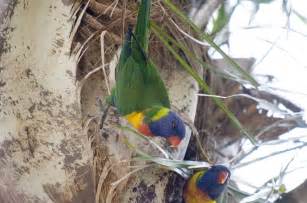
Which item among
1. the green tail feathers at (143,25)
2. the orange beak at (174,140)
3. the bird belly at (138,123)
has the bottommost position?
the orange beak at (174,140)

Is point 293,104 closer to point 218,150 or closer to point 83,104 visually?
point 218,150

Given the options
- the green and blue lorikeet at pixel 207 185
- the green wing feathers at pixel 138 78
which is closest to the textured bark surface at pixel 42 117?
the green wing feathers at pixel 138 78

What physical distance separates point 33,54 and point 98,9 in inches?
7.7

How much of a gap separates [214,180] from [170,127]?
0.55 ft

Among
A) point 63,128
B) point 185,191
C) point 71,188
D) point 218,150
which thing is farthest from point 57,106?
point 218,150

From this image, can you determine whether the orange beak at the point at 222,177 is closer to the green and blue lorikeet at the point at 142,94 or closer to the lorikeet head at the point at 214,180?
the lorikeet head at the point at 214,180

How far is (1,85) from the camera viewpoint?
1173 mm

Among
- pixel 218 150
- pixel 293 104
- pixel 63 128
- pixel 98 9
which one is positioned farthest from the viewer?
pixel 218 150

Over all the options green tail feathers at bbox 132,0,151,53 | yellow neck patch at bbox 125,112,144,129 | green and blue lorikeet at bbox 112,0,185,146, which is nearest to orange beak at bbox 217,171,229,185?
green and blue lorikeet at bbox 112,0,185,146

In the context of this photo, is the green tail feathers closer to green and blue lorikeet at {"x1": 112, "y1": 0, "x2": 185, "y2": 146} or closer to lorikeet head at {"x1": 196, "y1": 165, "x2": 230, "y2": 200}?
green and blue lorikeet at {"x1": 112, "y1": 0, "x2": 185, "y2": 146}

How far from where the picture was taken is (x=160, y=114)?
1225 millimetres

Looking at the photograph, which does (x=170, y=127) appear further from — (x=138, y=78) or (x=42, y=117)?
(x=42, y=117)

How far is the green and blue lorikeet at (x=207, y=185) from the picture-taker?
1.23 meters

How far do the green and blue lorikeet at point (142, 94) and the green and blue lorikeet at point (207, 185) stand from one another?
106 mm
